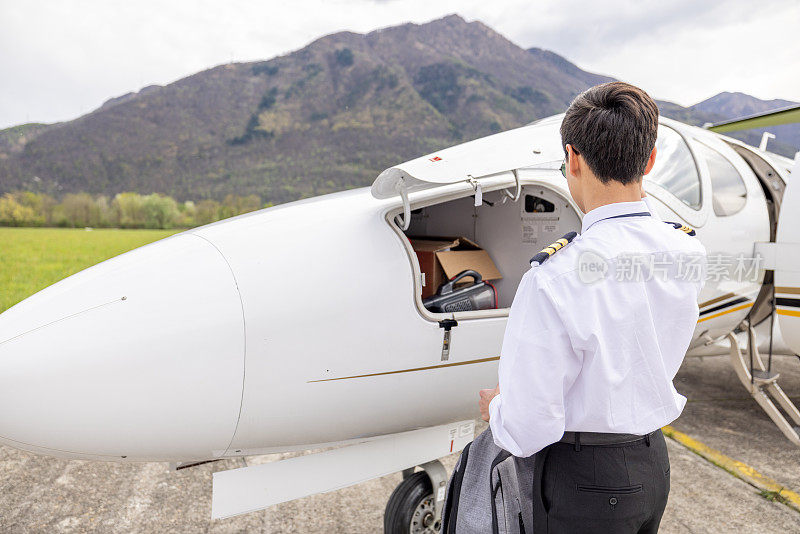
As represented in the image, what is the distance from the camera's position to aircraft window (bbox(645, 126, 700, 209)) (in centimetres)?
356

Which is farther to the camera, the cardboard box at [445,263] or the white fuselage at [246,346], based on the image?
the cardboard box at [445,263]

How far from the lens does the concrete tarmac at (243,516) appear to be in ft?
11.0

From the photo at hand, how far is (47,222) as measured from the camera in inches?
1960

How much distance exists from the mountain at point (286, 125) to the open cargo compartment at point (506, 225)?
73.3 meters

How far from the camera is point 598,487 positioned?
4.14ft

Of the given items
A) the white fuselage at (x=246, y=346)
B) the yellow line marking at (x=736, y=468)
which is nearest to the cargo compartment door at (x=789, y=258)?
the yellow line marking at (x=736, y=468)

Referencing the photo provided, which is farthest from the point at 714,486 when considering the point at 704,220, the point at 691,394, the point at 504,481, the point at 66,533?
the point at 66,533

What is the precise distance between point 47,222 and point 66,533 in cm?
5661

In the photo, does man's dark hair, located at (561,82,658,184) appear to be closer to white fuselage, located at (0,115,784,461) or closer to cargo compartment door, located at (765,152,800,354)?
white fuselage, located at (0,115,784,461)

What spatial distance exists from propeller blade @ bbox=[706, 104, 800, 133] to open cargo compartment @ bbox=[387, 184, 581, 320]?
127 inches

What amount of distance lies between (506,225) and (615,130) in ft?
7.95

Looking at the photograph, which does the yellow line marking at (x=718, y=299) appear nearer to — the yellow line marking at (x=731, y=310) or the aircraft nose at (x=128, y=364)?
the yellow line marking at (x=731, y=310)

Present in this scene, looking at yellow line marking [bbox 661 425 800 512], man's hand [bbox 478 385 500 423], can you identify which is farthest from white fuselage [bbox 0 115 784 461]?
yellow line marking [bbox 661 425 800 512]

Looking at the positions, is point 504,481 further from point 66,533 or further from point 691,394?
point 691,394
